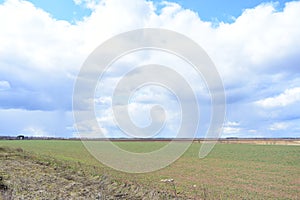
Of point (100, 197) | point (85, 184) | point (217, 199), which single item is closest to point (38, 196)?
point (100, 197)

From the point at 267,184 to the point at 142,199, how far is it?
466 inches

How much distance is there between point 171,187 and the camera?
53.8 feet

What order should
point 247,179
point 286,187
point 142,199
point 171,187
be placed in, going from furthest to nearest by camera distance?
point 247,179
point 286,187
point 171,187
point 142,199

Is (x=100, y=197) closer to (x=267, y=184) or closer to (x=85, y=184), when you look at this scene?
(x=85, y=184)

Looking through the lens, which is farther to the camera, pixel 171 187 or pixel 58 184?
pixel 171 187

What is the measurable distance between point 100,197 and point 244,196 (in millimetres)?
8062

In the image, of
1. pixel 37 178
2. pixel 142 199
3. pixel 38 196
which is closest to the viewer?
pixel 38 196

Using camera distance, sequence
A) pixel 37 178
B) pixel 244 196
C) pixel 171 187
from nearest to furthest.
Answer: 1. pixel 37 178
2. pixel 244 196
3. pixel 171 187

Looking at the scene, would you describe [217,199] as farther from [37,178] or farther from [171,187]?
[37,178]

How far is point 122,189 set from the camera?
13.1 m

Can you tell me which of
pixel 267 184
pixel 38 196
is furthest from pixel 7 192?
pixel 267 184

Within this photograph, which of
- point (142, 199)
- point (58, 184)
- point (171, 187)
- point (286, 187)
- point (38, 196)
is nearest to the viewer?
point (38, 196)

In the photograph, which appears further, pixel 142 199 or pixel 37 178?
pixel 37 178

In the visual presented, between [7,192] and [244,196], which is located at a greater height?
[7,192]
